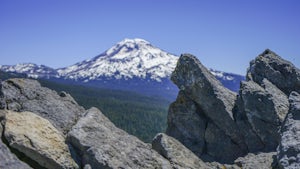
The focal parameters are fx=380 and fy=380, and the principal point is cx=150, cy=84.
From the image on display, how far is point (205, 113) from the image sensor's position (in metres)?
29.6

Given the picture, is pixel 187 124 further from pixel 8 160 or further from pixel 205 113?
pixel 8 160

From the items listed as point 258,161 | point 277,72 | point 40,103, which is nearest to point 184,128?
point 258,161

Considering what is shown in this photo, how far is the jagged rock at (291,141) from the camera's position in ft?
59.6

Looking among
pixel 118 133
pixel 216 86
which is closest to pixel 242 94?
pixel 216 86

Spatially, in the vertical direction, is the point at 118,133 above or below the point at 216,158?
above

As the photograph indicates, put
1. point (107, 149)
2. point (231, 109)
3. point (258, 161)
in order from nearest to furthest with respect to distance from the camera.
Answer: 1. point (107, 149)
2. point (258, 161)
3. point (231, 109)

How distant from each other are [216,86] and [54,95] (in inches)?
471

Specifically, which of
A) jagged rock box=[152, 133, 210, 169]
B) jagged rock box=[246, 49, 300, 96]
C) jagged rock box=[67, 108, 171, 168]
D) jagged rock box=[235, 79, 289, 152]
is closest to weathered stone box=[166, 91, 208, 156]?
jagged rock box=[235, 79, 289, 152]

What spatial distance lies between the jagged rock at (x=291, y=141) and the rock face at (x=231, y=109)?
419 centimetres

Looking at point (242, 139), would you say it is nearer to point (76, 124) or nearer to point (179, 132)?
point (179, 132)

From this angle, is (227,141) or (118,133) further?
(227,141)

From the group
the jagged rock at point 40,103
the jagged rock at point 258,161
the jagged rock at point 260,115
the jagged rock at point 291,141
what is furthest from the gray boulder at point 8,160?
the jagged rock at point 260,115

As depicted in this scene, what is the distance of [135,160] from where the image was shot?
797 inches

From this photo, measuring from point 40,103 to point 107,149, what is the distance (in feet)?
21.1
